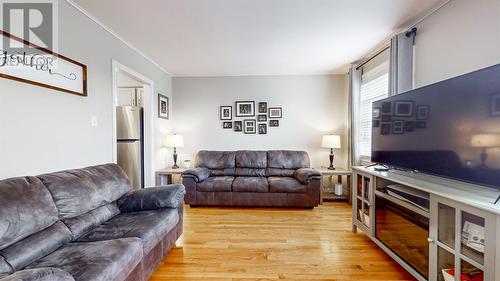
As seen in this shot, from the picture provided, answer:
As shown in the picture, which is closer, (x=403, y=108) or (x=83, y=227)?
(x=83, y=227)

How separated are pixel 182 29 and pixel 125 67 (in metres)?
1.02

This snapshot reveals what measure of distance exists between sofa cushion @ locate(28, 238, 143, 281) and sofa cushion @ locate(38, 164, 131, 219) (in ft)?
1.08

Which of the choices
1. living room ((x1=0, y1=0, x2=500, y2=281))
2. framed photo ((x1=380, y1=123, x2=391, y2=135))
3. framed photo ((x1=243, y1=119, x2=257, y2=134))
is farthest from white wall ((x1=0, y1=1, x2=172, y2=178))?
framed photo ((x1=380, y1=123, x2=391, y2=135))

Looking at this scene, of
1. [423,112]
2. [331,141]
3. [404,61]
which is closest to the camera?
[423,112]

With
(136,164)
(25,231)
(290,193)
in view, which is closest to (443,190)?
(290,193)

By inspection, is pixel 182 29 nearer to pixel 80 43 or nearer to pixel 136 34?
pixel 136 34

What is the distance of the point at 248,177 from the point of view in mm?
4000

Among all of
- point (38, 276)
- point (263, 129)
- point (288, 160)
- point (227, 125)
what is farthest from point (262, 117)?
point (38, 276)

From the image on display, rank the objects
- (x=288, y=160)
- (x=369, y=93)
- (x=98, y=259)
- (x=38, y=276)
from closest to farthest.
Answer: (x=38, y=276)
(x=98, y=259)
(x=369, y=93)
(x=288, y=160)

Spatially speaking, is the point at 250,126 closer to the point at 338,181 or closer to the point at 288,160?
the point at 288,160

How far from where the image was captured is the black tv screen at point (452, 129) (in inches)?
51.8

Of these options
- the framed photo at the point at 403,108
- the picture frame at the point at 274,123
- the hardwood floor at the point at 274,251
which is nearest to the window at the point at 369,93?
the framed photo at the point at 403,108

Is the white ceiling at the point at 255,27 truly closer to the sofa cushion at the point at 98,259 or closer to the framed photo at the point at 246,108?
the framed photo at the point at 246,108

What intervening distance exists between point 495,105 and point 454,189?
0.63 meters
